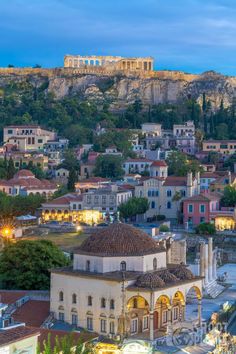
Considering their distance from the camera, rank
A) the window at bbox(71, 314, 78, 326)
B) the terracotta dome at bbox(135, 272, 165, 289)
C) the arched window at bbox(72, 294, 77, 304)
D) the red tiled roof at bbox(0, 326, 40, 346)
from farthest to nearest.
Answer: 1. the window at bbox(71, 314, 78, 326)
2. the arched window at bbox(72, 294, 77, 304)
3. the terracotta dome at bbox(135, 272, 165, 289)
4. the red tiled roof at bbox(0, 326, 40, 346)

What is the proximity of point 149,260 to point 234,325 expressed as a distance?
791 cm

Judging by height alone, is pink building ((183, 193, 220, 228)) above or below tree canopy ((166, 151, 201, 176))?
below

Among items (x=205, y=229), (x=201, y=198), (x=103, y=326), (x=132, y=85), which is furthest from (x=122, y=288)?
(x=132, y=85)

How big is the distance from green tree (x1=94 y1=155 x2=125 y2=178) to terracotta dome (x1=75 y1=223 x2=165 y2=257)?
166 feet

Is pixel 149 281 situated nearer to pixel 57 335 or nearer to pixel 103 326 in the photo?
pixel 103 326

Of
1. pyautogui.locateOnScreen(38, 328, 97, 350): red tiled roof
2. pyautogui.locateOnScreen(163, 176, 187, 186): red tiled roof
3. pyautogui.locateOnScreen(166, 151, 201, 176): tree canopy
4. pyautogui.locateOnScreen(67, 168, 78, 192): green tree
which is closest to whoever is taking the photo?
pyautogui.locateOnScreen(38, 328, 97, 350): red tiled roof

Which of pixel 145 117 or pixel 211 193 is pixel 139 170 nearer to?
pixel 211 193

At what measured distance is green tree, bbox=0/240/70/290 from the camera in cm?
3916

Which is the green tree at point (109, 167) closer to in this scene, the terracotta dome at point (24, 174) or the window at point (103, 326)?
the terracotta dome at point (24, 174)

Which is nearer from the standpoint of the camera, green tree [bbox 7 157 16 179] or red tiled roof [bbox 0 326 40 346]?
red tiled roof [bbox 0 326 40 346]

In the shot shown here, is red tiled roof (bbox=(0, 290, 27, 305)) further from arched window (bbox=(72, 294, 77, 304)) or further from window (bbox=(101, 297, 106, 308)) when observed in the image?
window (bbox=(101, 297, 106, 308))

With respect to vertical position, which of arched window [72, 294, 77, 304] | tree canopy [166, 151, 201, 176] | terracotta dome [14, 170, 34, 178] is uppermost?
tree canopy [166, 151, 201, 176]

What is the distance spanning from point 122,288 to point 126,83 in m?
101

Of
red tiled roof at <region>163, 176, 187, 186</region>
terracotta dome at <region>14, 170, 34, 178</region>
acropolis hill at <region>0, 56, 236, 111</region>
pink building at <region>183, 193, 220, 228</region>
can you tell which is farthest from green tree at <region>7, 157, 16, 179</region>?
acropolis hill at <region>0, 56, 236, 111</region>
